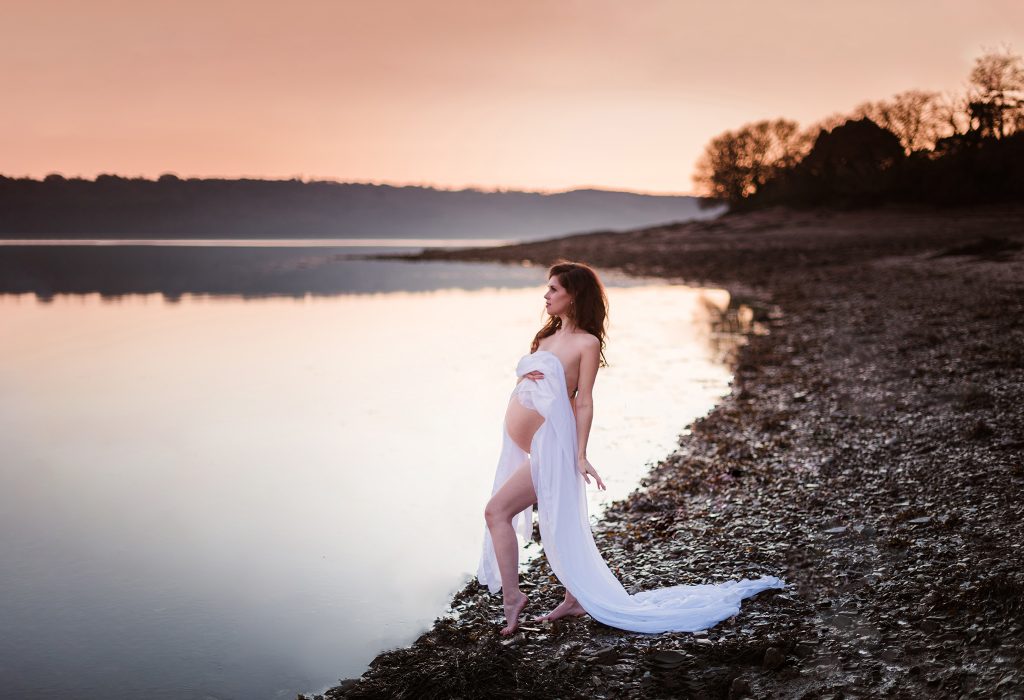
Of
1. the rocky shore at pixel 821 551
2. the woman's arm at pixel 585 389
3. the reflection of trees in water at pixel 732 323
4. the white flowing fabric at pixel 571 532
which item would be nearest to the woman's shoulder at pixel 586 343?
the woman's arm at pixel 585 389

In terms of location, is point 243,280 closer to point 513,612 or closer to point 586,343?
point 513,612

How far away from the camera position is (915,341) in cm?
1570

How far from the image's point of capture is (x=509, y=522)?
5.62 meters

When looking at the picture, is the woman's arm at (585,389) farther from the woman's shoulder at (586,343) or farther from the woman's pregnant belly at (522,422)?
the woman's pregnant belly at (522,422)

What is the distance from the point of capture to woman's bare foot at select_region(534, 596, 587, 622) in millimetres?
5715

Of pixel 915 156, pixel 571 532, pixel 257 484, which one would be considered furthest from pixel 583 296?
pixel 915 156

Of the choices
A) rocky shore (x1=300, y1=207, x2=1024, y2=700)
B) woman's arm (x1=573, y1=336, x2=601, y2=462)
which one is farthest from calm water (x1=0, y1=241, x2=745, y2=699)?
woman's arm (x1=573, y1=336, x2=601, y2=462)

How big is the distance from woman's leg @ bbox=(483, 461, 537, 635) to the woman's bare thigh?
0.16 metres

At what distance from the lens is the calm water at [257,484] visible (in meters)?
6.11

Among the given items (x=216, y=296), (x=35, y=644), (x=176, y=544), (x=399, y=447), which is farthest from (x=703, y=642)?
(x=216, y=296)

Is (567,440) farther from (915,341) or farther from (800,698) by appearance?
(915,341)

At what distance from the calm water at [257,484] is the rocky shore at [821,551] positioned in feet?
2.55

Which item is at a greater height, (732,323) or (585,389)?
(585,389)

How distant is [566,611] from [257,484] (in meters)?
5.92
